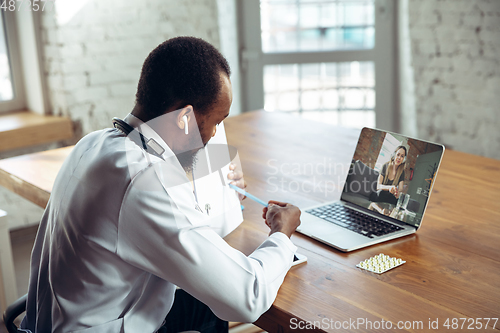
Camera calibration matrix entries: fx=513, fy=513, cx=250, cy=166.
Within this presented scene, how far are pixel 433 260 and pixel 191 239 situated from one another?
0.52 m

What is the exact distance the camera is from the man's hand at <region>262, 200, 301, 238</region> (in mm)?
1073

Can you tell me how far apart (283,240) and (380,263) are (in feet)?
0.68

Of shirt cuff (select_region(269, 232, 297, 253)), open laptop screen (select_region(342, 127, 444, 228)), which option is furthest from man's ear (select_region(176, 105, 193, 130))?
open laptop screen (select_region(342, 127, 444, 228))

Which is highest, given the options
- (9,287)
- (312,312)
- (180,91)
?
(180,91)

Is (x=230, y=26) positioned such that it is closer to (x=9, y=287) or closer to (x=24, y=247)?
(x=24, y=247)

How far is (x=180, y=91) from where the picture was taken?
0.96 meters

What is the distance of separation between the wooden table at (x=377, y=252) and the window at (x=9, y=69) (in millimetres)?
1297

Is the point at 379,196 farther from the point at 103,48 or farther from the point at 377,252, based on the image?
the point at 103,48

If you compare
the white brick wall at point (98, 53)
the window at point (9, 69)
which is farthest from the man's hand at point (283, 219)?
the window at point (9, 69)

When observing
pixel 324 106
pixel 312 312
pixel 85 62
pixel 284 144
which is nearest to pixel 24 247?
pixel 85 62

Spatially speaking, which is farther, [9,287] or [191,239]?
[9,287]

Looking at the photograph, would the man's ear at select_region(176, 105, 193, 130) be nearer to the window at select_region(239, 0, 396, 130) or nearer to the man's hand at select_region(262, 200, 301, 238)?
the man's hand at select_region(262, 200, 301, 238)

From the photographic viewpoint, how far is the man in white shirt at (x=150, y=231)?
87 cm

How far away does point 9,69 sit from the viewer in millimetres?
2975
